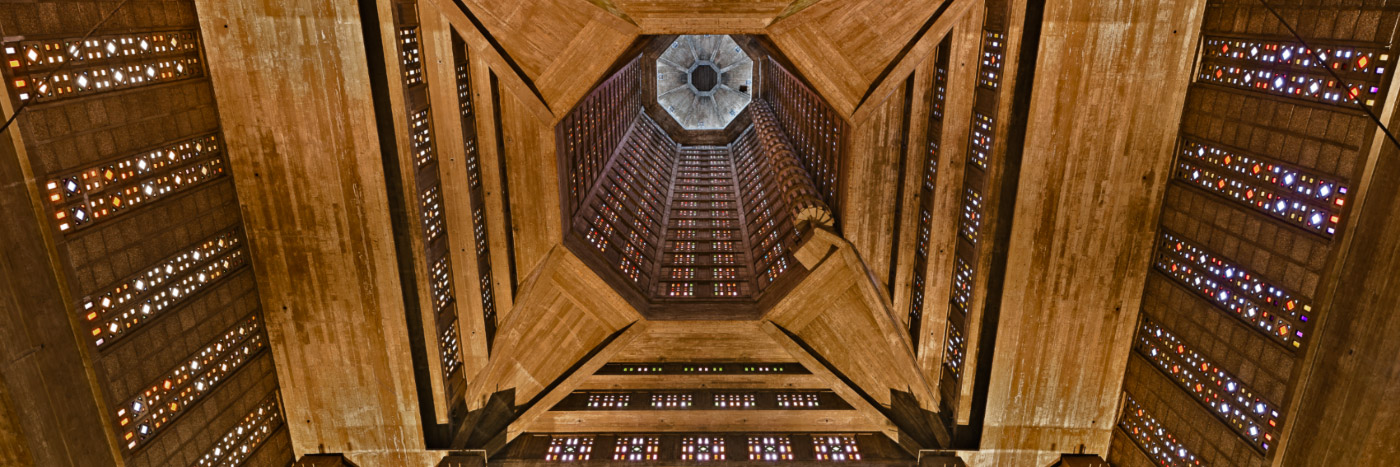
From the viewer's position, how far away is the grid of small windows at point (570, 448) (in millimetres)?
20844

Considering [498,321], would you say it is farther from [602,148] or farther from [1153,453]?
[1153,453]

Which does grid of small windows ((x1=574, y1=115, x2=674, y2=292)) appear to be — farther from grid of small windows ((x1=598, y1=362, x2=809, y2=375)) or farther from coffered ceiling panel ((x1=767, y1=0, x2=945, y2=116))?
coffered ceiling panel ((x1=767, y1=0, x2=945, y2=116))

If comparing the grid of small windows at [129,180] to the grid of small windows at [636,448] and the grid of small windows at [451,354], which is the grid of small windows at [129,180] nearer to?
the grid of small windows at [451,354]

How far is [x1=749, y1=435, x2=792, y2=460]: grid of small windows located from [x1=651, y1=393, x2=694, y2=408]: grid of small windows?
256cm

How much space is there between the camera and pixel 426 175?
1579 centimetres

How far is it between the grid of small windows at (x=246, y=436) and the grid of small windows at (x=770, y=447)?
14215mm

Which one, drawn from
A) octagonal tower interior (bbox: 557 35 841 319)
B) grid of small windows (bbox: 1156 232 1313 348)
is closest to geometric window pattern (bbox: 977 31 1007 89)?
grid of small windows (bbox: 1156 232 1313 348)

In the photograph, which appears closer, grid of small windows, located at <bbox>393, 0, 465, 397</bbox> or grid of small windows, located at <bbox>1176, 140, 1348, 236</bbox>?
grid of small windows, located at <bbox>1176, 140, 1348, 236</bbox>

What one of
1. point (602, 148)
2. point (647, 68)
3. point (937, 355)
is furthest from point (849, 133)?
point (647, 68)

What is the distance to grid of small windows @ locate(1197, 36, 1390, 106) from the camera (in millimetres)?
10109

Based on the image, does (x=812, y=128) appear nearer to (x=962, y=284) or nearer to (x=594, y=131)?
(x=594, y=131)

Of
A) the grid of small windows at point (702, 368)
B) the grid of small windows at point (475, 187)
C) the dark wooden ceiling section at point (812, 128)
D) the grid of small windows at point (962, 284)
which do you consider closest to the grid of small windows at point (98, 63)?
the grid of small windows at point (475, 187)

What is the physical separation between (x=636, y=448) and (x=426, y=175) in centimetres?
1151

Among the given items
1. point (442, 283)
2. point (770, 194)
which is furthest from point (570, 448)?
point (770, 194)
